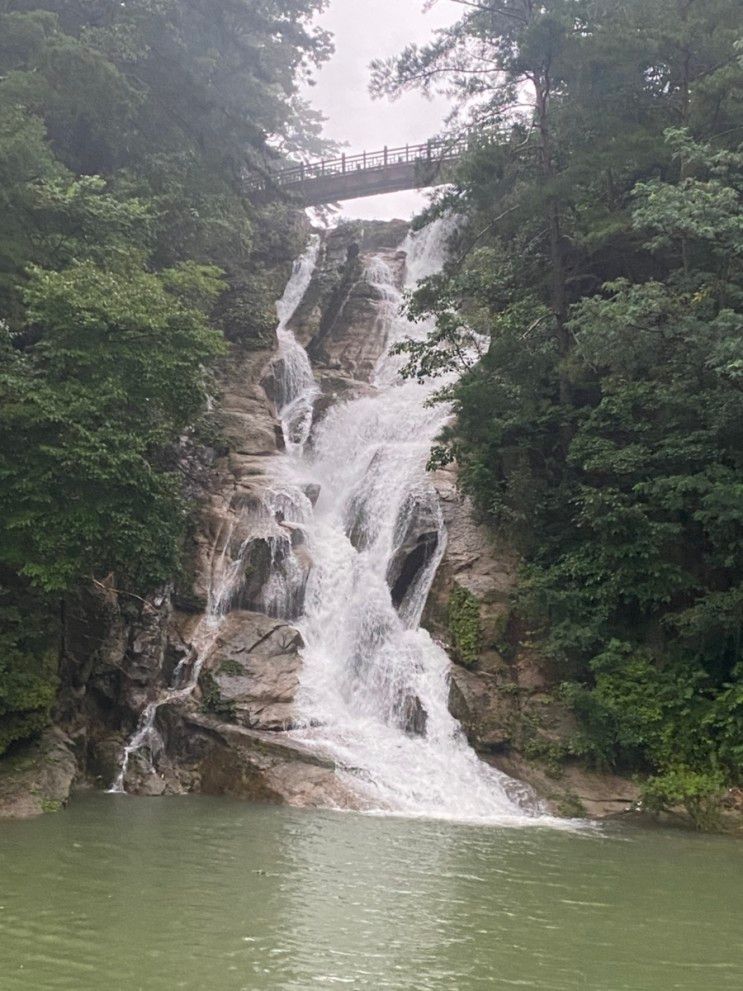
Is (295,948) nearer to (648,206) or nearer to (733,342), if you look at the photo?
(733,342)

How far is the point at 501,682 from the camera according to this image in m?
15.7

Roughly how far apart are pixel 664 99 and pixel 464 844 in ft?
50.4

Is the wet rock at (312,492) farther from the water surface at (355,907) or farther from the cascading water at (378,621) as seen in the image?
the water surface at (355,907)

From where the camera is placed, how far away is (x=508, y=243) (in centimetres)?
2130

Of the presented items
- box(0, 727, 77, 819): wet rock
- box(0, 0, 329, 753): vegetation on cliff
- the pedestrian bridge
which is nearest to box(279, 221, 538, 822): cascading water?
box(0, 0, 329, 753): vegetation on cliff

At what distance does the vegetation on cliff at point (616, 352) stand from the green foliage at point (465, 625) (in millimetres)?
1087

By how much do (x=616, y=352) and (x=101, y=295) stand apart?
332 inches

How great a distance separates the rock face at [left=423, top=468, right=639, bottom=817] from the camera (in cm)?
1377

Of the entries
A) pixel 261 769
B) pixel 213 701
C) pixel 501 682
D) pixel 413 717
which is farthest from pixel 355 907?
pixel 501 682

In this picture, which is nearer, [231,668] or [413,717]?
[413,717]

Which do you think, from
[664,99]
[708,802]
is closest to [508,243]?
[664,99]

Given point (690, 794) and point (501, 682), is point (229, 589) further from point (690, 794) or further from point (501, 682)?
point (690, 794)

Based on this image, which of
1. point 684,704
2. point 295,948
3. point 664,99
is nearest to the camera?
point 295,948

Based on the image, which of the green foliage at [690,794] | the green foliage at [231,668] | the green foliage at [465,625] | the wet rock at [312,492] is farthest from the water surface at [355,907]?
the wet rock at [312,492]
